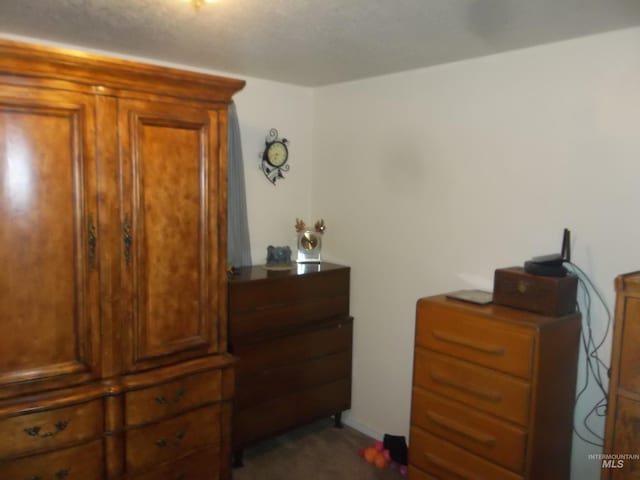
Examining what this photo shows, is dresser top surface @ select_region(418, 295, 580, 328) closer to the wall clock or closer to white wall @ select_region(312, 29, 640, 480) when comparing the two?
white wall @ select_region(312, 29, 640, 480)

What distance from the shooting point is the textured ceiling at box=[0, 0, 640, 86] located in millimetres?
1895

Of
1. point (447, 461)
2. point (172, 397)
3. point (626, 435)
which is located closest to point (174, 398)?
point (172, 397)

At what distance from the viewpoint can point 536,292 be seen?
2.17 meters

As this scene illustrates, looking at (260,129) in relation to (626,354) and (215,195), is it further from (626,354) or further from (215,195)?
(626,354)

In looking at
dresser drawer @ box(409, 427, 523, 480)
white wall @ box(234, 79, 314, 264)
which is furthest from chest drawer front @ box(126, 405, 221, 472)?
white wall @ box(234, 79, 314, 264)

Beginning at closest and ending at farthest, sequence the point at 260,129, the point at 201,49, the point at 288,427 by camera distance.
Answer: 1. the point at 201,49
2. the point at 288,427
3. the point at 260,129

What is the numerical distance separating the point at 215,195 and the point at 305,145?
1.38 metres

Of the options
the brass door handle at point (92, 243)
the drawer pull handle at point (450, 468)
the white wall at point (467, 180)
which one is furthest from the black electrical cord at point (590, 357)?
the brass door handle at point (92, 243)

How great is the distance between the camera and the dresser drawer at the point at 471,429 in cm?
207

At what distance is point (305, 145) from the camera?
3.58 metres

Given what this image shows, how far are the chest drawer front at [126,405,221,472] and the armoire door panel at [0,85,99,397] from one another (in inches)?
14.5

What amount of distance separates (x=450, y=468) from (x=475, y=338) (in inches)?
24.7

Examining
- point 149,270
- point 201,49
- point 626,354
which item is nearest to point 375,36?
point 201,49

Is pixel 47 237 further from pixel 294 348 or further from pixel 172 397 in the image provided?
pixel 294 348
